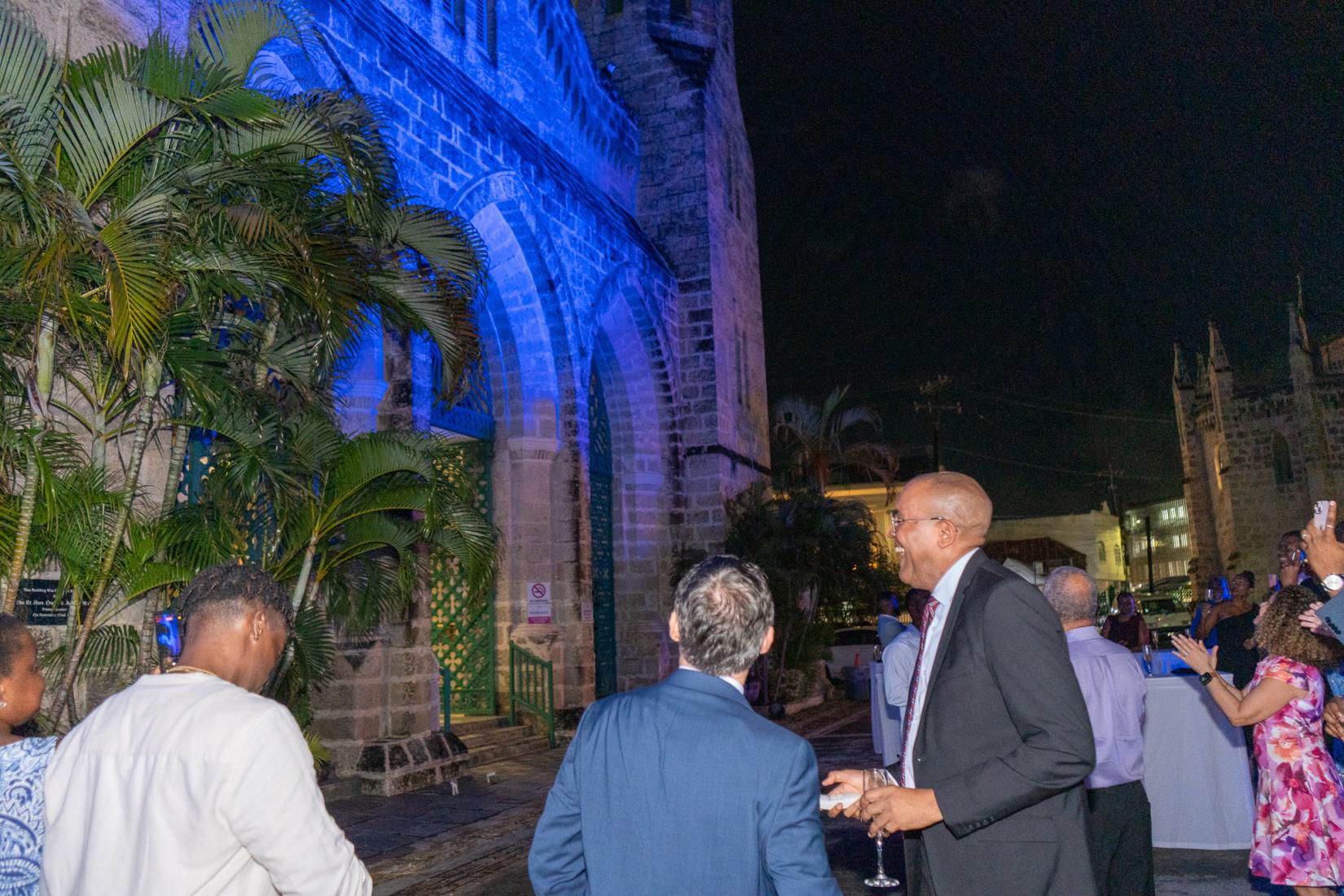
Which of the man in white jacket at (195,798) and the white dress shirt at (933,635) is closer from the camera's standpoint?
the man in white jacket at (195,798)

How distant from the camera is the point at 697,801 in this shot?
2020mm

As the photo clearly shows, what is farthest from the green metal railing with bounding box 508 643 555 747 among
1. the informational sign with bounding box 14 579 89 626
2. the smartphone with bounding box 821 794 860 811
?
the smartphone with bounding box 821 794 860 811

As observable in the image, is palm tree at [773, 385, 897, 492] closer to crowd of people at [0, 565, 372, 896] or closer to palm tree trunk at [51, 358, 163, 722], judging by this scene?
palm tree trunk at [51, 358, 163, 722]

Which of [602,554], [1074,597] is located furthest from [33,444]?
[602,554]

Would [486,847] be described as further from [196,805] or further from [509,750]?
[196,805]

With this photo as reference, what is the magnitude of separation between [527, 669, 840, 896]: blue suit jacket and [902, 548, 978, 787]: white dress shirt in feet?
2.08

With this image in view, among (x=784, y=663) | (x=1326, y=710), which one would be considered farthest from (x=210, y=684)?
(x=784, y=663)

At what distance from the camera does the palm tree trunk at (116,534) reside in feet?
16.3

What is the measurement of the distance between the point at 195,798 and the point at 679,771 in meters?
0.92

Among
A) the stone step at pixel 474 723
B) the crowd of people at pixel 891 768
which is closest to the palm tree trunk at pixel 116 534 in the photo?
the crowd of people at pixel 891 768

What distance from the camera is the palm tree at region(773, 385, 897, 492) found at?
77.8 feet

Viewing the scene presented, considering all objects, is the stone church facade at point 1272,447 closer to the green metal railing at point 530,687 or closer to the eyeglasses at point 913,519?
the green metal railing at point 530,687

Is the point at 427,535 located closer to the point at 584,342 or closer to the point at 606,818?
the point at 606,818

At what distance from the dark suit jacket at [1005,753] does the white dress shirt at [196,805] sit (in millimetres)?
1321
